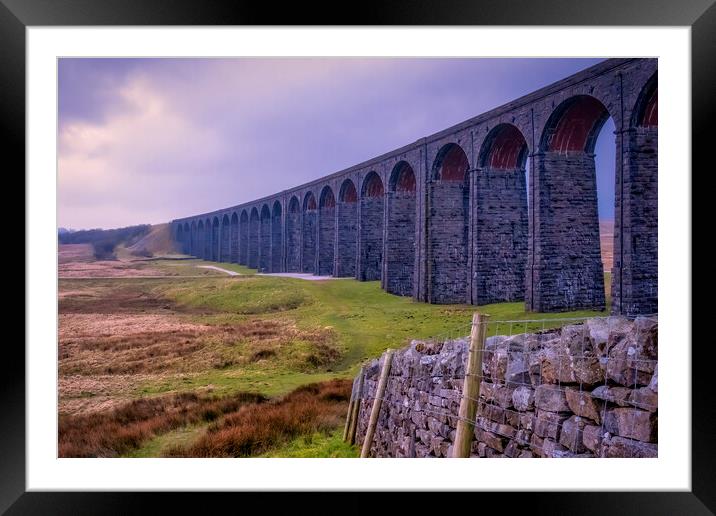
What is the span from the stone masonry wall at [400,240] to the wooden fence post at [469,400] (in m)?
12.6

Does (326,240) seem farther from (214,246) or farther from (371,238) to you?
(214,246)

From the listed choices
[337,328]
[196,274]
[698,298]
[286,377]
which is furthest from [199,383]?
[698,298]

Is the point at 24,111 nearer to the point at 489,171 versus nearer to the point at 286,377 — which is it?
the point at 286,377

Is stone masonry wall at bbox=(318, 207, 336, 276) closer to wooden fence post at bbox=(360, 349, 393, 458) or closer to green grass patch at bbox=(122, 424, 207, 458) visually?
green grass patch at bbox=(122, 424, 207, 458)

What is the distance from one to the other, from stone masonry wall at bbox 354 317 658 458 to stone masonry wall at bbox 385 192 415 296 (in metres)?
12.1

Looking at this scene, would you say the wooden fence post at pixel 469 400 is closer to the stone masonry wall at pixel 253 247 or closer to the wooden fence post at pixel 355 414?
the wooden fence post at pixel 355 414

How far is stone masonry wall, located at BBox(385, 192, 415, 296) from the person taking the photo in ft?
59.3

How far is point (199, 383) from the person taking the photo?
10.2 m

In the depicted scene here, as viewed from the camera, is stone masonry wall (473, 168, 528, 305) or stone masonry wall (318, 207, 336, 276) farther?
stone masonry wall (318, 207, 336, 276)

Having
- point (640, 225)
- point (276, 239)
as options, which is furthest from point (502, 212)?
point (276, 239)

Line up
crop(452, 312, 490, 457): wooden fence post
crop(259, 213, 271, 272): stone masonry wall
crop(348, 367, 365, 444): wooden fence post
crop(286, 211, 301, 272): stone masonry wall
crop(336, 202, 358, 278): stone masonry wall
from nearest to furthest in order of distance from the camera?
crop(452, 312, 490, 457): wooden fence post, crop(348, 367, 365, 444): wooden fence post, crop(259, 213, 271, 272): stone masonry wall, crop(336, 202, 358, 278): stone masonry wall, crop(286, 211, 301, 272): stone masonry wall

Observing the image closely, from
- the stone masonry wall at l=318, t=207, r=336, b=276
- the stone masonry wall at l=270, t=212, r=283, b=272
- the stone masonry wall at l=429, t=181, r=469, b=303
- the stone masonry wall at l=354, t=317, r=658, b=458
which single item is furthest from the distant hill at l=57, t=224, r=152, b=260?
the stone masonry wall at l=318, t=207, r=336, b=276

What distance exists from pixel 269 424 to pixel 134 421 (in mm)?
2327
